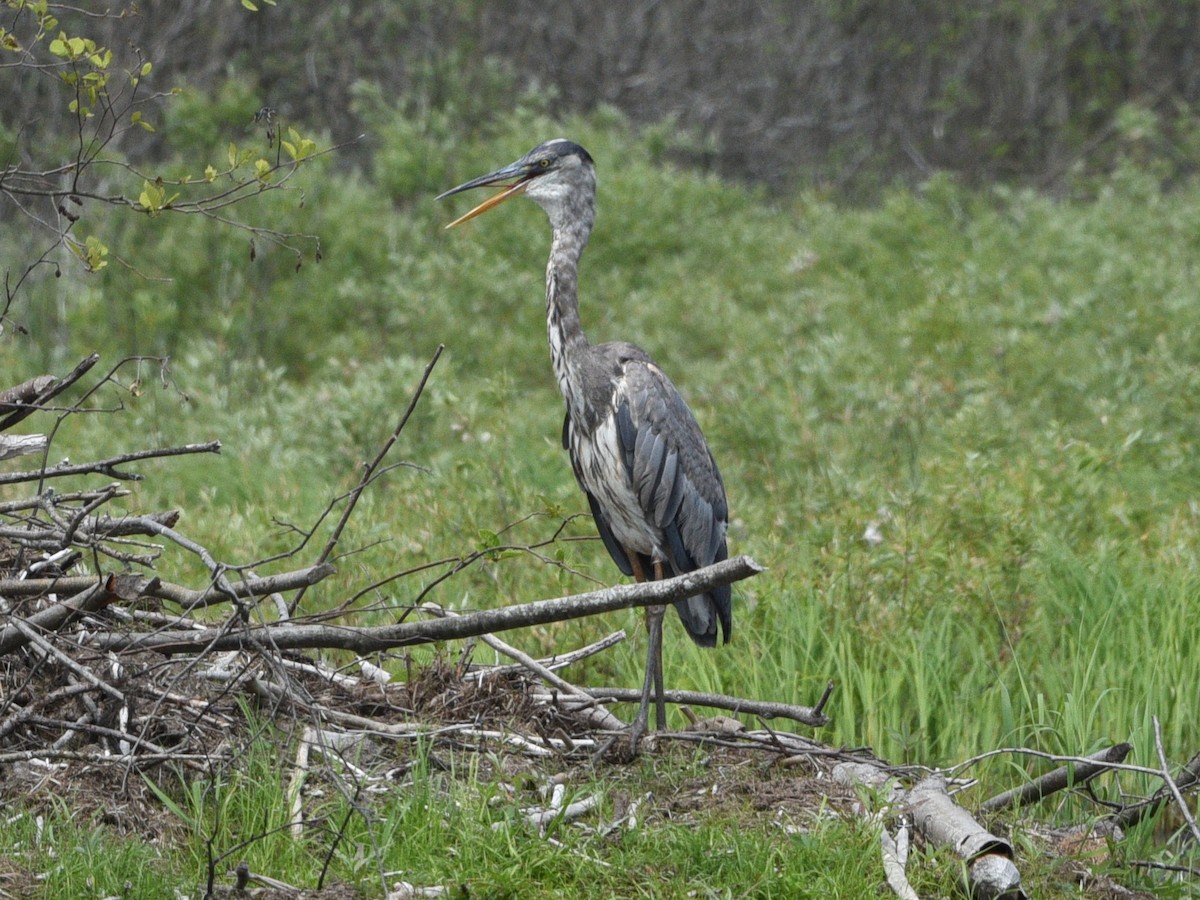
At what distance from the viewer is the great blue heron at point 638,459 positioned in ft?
17.0

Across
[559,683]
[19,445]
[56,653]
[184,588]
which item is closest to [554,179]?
[559,683]

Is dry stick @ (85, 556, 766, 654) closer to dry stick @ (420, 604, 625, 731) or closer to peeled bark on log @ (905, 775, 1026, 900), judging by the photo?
dry stick @ (420, 604, 625, 731)

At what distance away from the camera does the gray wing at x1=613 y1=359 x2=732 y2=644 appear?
16.9 feet

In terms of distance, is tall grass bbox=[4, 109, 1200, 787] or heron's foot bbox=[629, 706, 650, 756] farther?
tall grass bbox=[4, 109, 1200, 787]

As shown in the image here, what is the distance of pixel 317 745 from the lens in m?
4.08

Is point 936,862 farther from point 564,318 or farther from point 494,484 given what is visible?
point 494,484

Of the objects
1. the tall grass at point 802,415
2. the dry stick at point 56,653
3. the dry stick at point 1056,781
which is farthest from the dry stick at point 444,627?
the dry stick at point 1056,781

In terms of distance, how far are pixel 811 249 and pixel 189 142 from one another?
206 inches

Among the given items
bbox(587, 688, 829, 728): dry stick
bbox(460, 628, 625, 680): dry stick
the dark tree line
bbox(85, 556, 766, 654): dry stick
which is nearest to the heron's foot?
bbox(587, 688, 829, 728): dry stick

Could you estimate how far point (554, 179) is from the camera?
224 inches

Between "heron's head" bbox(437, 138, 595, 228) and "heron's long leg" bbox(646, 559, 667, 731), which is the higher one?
"heron's head" bbox(437, 138, 595, 228)

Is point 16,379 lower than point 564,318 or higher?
lower

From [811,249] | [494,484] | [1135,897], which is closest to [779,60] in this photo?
[811,249]

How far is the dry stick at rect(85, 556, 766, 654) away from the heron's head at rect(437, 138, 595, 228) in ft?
7.18
